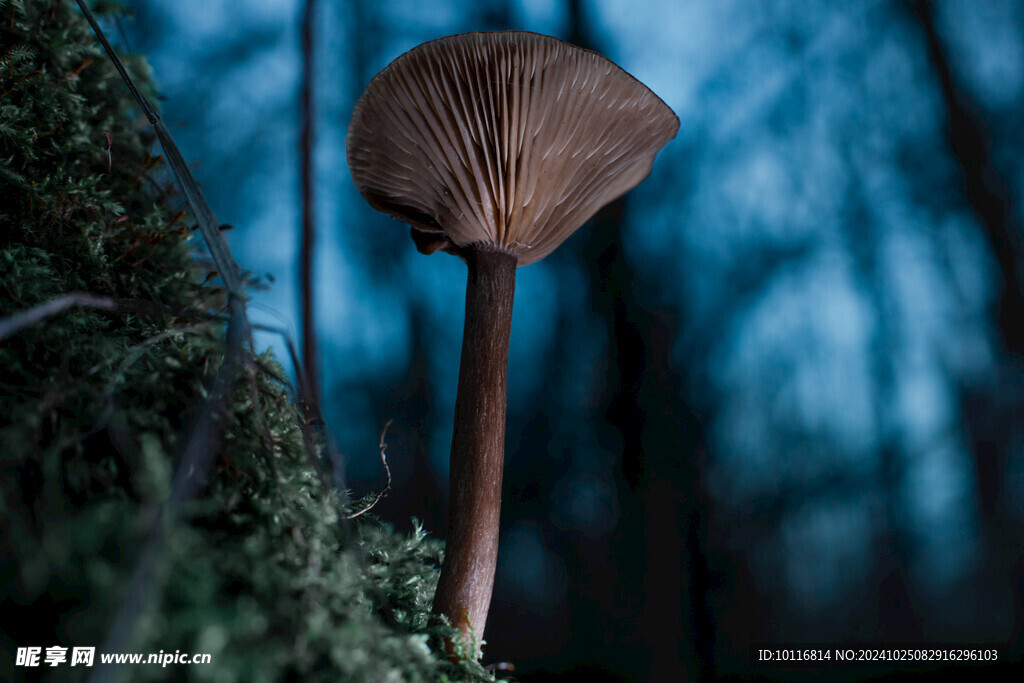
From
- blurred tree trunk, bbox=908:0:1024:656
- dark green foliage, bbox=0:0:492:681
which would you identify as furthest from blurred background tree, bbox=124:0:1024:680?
dark green foliage, bbox=0:0:492:681

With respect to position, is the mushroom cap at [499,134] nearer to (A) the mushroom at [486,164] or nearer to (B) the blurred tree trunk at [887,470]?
(A) the mushroom at [486,164]

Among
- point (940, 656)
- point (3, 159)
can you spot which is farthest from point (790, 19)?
point (3, 159)

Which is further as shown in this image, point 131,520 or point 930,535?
point 930,535

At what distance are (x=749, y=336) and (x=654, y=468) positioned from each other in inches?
28.9

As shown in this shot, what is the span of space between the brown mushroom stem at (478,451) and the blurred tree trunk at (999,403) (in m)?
2.07

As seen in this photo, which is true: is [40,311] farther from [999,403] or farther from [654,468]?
[999,403]

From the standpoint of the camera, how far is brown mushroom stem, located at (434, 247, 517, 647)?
0.67 m

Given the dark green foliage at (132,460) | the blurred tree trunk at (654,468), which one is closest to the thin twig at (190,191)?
the dark green foliage at (132,460)

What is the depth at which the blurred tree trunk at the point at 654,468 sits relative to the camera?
215 cm

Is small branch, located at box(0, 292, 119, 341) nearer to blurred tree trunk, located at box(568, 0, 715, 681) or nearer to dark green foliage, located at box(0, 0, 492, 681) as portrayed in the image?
dark green foliage, located at box(0, 0, 492, 681)

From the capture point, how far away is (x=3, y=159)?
60 cm

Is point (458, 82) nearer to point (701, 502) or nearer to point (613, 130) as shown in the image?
point (613, 130)

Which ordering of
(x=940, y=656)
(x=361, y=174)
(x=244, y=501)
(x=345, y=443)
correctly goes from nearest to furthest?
(x=244, y=501)
(x=361, y=174)
(x=940, y=656)
(x=345, y=443)

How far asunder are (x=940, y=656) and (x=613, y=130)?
2240mm
